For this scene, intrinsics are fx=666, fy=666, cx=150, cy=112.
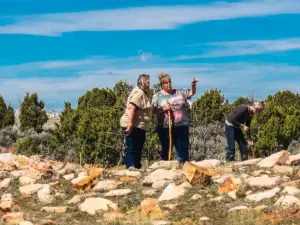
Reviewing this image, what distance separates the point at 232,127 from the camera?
12109 millimetres

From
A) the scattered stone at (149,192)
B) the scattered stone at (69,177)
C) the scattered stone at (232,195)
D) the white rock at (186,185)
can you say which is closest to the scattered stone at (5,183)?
the scattered stone at (69,177)

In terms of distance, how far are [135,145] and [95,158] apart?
9.94m

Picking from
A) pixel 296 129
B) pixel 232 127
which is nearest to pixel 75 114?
pixel 296 129

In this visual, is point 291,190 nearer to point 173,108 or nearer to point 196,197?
point 196,197

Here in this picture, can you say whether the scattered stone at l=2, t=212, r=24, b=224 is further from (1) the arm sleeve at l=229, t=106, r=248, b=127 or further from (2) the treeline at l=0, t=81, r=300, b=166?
(2) the treeline at l=0, t=81, r=300, b=166

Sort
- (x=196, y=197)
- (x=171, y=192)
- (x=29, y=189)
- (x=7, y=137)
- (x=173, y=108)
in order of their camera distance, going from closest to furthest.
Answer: (x=196, y=197) → (x=171, y=192) → (x=29, y=189) → (x=173, y=108) → (x=7, y=137)

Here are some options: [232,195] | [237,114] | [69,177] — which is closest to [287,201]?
[232,195]

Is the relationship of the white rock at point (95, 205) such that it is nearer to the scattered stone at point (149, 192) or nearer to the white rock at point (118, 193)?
the white rock at point (118, 193)

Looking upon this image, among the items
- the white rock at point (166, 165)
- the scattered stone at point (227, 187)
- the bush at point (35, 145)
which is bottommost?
the bush at point (35, 145)

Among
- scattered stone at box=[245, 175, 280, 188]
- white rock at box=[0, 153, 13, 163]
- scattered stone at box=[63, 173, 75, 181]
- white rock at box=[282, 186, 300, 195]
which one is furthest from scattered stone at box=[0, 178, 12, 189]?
white rock at box=[282, 186, 300, 195]

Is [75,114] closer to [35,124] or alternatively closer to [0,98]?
[35,124]

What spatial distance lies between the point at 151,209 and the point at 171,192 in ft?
2.47

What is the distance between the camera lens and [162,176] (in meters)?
9.73

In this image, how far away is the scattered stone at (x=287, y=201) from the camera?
25.9 feet
